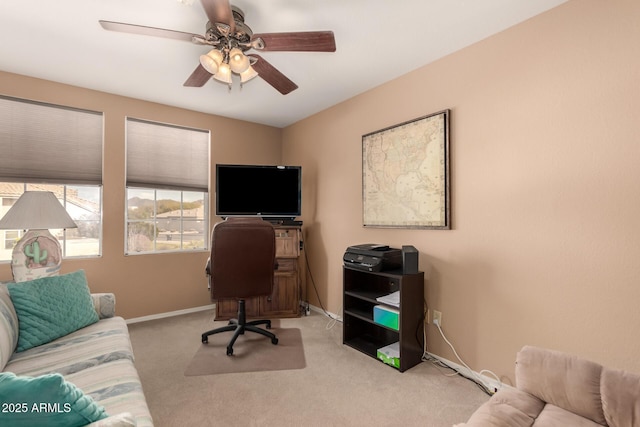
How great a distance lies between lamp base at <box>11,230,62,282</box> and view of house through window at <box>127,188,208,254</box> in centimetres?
91

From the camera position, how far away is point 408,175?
2.64 meters

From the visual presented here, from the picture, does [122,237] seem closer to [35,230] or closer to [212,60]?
[35,230]

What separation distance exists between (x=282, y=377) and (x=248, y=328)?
2.55ft

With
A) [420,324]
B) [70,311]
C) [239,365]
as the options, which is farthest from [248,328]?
[420,324]

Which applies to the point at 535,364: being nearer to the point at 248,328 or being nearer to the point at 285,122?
the point at 248,328

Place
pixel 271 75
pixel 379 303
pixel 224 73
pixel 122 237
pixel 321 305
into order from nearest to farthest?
1. pixel 224 73
2. pixel 271 75
3. pixel 379 303
4. pixel 122 237
5. pixel 321 305

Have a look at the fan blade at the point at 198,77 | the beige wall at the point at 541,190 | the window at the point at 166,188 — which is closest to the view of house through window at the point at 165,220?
the window at the point at 166,188

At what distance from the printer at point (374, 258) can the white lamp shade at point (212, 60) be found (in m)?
1.78

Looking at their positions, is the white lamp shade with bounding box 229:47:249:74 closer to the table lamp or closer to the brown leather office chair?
the brown leather office chair

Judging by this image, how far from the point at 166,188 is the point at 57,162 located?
1009mm

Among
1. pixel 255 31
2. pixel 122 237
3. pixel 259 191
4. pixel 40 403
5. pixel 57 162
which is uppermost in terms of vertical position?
pixel 255 31

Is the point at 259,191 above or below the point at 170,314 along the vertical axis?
above

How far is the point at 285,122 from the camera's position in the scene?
4.21 m

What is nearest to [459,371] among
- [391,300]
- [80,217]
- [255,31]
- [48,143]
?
[391,300]
